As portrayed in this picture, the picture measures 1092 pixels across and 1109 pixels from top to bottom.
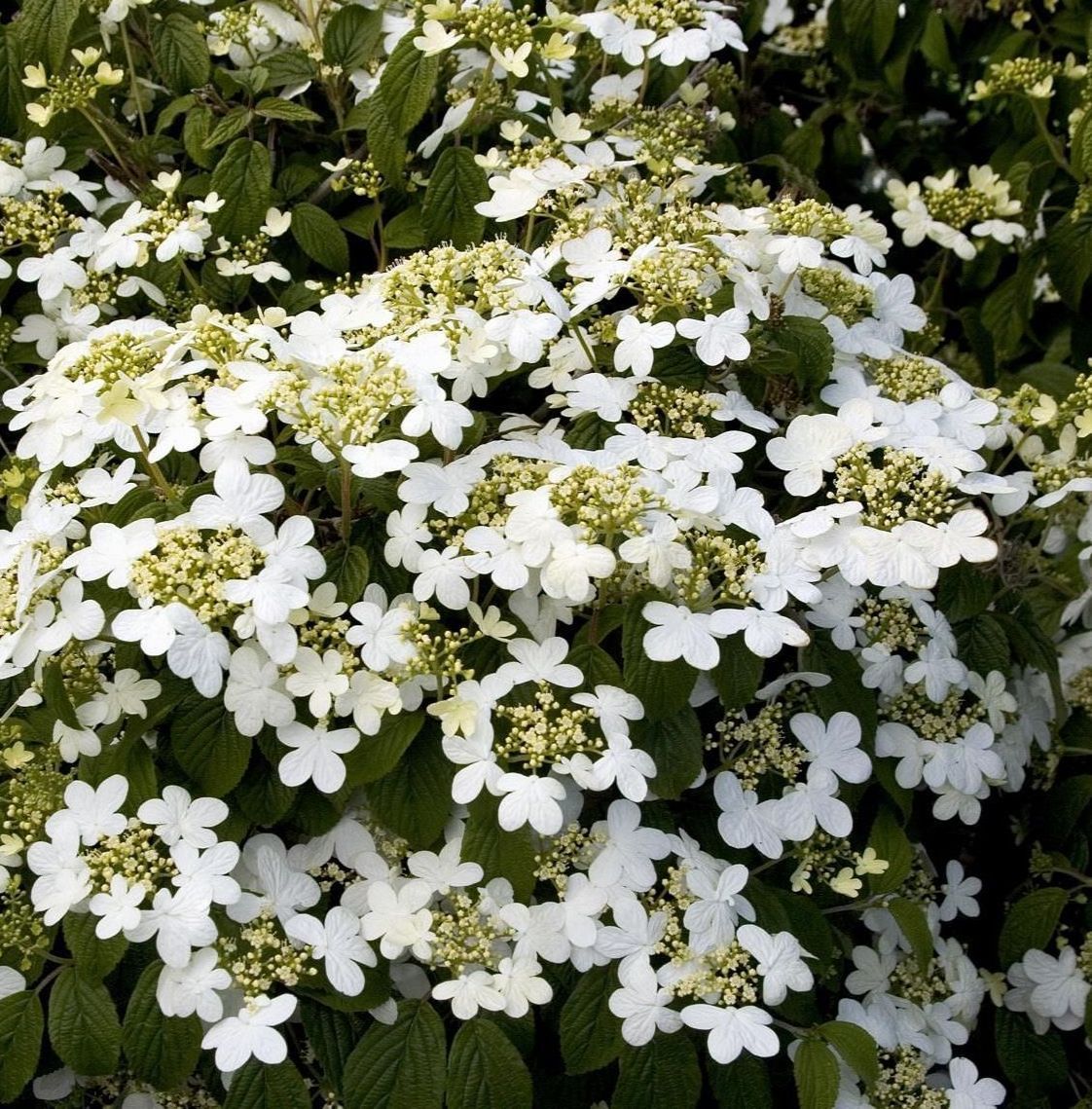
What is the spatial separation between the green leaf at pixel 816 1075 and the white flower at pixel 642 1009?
0.17 meters

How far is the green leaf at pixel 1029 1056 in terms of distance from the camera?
1.81m

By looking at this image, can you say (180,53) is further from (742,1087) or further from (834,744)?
(742,1087)

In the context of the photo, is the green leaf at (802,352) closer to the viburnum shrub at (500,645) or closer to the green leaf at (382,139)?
the viburnum shrub at (500,645)

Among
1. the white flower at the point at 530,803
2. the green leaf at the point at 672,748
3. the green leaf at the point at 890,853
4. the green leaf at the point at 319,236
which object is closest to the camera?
the white flower at the point at 530,803

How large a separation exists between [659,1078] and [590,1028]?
9 centimetres

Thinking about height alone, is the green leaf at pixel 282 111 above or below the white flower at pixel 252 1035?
above

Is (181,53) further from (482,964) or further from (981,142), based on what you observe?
(981,142)

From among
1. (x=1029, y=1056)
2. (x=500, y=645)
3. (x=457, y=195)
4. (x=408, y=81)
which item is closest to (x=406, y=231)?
(x=457, y=195)

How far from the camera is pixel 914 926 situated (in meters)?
1.63

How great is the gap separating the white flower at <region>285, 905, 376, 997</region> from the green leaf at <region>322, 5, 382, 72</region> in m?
1.29

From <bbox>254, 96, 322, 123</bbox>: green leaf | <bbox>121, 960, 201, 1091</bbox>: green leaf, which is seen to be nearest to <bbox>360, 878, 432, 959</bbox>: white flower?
<bbox>121, 960, 201, 1091</bbox>: green leaf

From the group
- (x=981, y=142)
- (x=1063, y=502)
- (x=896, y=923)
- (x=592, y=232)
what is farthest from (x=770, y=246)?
(x=981, y=142)

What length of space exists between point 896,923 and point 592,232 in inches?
38.9

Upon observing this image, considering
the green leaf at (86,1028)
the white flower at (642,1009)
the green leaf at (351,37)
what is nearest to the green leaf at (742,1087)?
the white flower at (642,1009)
